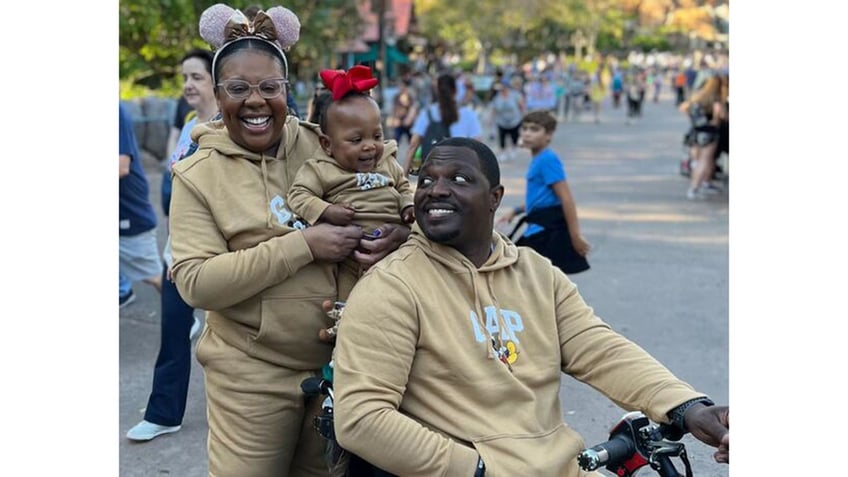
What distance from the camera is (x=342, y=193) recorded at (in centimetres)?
303

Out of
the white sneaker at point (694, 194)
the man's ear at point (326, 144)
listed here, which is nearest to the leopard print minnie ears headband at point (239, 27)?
the man's ear at point (326, 144)

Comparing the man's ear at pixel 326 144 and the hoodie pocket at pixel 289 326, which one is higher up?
the man's ear at pixel 326 144

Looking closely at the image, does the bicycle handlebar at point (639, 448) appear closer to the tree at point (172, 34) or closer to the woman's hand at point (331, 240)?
the woman's hand at point (331, 240)

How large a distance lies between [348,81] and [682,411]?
4.25ft

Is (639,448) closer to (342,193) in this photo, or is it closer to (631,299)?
(342,193)

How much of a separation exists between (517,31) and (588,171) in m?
47.0

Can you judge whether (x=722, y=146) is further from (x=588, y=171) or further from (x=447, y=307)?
(x=447, y=307)

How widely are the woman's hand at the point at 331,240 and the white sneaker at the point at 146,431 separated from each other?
2.89 meters

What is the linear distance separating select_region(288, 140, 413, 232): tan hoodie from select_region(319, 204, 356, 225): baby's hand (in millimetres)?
16

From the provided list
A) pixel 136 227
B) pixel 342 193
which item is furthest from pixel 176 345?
pixel 342 193

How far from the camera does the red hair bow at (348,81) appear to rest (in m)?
2.97

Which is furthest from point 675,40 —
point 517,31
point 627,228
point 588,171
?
point 627,228

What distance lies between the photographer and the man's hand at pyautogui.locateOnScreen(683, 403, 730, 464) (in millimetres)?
2611

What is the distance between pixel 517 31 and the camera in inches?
2488
